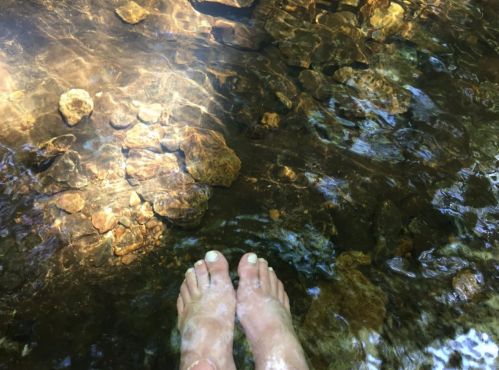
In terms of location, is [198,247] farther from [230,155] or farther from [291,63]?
[291,63]

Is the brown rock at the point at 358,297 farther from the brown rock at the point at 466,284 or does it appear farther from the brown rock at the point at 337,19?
the brown rock at the point at 337,19

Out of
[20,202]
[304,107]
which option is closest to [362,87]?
[304,107]

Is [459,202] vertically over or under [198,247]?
over

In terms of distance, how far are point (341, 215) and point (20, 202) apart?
257cm

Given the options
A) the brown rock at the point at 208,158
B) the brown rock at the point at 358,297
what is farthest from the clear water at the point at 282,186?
the brown rock at the point at 208,158

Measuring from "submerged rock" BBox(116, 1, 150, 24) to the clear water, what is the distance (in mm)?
55

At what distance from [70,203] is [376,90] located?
3053mm

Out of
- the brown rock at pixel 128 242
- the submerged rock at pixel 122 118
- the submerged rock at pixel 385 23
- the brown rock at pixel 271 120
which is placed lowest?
the brown rock at pixel 128 242

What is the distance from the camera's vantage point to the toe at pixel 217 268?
2.42 metres

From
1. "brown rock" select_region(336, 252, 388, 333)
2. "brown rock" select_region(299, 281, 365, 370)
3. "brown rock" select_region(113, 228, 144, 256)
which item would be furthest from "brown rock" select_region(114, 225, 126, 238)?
"brown rock" select_region(336, 252, 388, 333)

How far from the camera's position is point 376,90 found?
326 cm

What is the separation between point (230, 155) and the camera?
108 inches

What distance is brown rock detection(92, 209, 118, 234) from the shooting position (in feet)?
8.02

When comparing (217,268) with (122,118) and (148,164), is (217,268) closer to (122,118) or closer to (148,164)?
(148,164)
